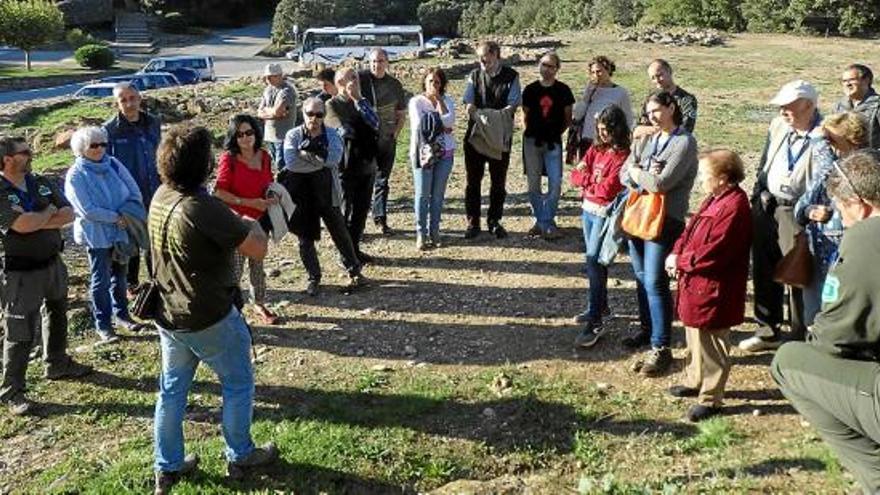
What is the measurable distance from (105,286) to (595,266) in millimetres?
3716

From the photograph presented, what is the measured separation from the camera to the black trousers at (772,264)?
18.2 feet

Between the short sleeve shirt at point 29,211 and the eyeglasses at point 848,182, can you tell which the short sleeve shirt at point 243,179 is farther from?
the eyeglasses at point 848,182

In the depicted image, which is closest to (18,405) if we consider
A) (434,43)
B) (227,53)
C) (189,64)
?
(189,64)

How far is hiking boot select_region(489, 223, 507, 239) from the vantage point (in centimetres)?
884

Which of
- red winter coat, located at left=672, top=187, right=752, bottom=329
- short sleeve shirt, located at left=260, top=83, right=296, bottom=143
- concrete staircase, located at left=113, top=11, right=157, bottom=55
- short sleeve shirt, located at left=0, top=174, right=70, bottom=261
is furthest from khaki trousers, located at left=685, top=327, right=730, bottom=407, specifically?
concrete staircase, located at left=113, top=11, right=157, bottom=55

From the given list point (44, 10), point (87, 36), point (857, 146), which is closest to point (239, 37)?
point (87, 36)

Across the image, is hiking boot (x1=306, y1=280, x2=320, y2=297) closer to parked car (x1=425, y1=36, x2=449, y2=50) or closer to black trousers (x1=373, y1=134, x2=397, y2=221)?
black trousers (x1=373, y1=134, x2=397, y2=221)

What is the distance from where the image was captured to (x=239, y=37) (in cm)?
5619

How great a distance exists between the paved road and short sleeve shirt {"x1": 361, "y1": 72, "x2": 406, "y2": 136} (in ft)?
92.4

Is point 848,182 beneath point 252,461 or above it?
above

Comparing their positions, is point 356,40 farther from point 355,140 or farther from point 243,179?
point 243,179

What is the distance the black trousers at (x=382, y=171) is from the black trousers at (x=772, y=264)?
3924 millimetres

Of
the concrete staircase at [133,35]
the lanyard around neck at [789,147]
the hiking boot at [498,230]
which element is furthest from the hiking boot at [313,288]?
the concrete staircase at [133,35]

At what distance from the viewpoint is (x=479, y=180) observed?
28.2ft
